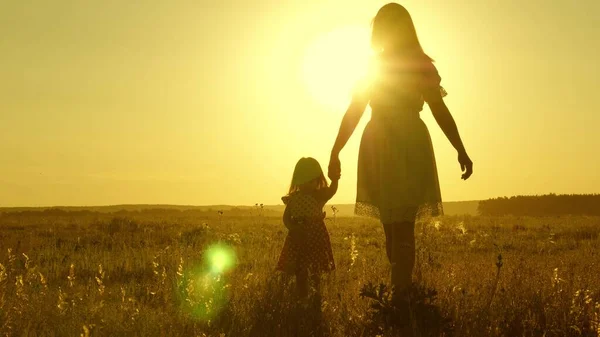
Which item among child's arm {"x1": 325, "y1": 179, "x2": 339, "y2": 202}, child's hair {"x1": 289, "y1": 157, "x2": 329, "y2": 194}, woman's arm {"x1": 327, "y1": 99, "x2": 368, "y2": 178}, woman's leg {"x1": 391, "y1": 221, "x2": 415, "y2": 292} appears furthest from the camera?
child's hair {"x1": 289, "y1": 157, "x2": 329, "y2": 194}

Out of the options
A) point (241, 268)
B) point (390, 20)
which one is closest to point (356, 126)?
point (390, 20)

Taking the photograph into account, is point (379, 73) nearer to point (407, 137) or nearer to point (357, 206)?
point (407, 137)

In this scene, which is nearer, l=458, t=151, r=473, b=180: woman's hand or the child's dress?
l=458, t=151, r=473, b=180: woman's hand

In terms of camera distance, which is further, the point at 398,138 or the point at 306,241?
the point at 306,241

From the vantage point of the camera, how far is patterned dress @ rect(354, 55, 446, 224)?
4.30 m

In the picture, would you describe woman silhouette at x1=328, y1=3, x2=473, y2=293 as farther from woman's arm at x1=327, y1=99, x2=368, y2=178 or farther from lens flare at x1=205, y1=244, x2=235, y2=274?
lens flare at x1=205, y1=244, x2=235, y2=274

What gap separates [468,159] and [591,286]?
177cm

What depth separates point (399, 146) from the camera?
14.1 feet

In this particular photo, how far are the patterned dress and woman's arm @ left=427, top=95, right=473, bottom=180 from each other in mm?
82

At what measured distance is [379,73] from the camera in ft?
14.7

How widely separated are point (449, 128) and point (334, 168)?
3.03ft

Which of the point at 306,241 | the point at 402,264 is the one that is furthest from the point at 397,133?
the point at 306,241

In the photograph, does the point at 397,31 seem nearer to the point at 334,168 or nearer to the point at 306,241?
the point at 334,168

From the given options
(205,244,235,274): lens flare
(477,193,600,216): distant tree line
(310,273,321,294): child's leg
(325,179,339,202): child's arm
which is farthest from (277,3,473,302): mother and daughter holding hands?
(477,193,600,216): distant tree line
